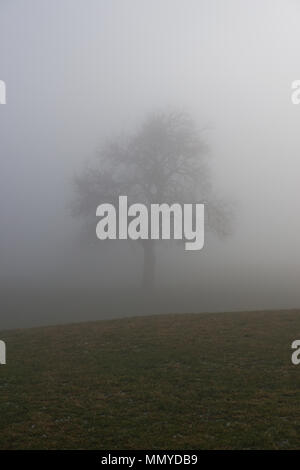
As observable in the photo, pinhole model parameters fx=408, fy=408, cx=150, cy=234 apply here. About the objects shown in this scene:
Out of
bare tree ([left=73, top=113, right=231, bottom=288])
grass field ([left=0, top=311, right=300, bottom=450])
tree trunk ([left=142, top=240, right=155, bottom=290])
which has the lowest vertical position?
grass field ([left=0, top=311, right=300, bottom=450])

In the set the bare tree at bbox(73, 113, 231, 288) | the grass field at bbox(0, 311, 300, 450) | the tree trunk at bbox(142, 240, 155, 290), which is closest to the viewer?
the grass field at bbox(0, 311, 300, 450)

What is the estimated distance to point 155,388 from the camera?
1434 centimetres

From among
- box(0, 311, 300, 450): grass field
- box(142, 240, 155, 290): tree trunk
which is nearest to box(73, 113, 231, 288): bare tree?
box(142, 240, 155, 290): tree trunk

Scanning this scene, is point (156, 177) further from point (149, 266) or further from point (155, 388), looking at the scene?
point (155, 388)

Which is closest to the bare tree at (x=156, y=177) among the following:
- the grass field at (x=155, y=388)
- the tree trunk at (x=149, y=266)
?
the tree trunk at (x=149, y=266)

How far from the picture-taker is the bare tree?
45.9 meters

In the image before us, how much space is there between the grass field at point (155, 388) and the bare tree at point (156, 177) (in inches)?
953

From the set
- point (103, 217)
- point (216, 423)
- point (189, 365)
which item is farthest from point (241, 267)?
point (216, 423)

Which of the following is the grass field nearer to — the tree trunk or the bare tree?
the tree trunk

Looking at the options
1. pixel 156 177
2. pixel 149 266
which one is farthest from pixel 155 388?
pixel 156 177

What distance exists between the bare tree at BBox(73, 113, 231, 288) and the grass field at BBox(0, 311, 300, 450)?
79.5 feet

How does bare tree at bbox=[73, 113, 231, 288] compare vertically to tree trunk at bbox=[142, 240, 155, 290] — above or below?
above

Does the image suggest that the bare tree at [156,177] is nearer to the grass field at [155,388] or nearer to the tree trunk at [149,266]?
the tree trunk at [149,266]

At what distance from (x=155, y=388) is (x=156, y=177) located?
34624 millimetres
